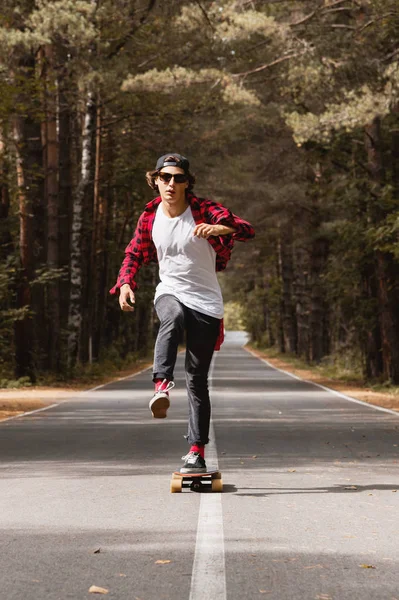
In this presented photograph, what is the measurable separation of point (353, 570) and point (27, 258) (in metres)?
21.8

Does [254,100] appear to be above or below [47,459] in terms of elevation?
A: above

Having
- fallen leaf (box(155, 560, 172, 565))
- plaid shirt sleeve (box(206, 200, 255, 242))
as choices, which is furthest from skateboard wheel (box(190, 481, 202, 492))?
fallen leaf (box(155, 560, 172, 565))

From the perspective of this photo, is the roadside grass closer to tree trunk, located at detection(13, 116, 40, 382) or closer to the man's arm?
tree trunk, located at detection(13, 116, 40, 382)

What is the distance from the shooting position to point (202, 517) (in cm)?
669

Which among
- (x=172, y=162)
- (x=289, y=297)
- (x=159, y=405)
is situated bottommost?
(x=159, y=405)

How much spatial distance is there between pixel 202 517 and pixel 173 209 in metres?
2.26

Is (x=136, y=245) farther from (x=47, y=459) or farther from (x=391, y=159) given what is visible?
(x=391, y=159)

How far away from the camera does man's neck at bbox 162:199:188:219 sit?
7.73 metres

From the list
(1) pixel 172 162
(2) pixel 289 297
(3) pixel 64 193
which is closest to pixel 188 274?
(1) pixel 172 162

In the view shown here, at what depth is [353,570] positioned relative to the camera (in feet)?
17.1

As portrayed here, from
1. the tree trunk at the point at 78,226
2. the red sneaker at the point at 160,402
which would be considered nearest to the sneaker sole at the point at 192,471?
the red sneaker at the point at 160,402

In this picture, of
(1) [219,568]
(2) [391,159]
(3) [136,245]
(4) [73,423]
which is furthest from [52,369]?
(1) [219,568]

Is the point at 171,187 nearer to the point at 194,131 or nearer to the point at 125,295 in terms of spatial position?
the point at 125,295

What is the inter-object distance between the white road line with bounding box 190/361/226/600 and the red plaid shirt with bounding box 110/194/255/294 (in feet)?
5.53
